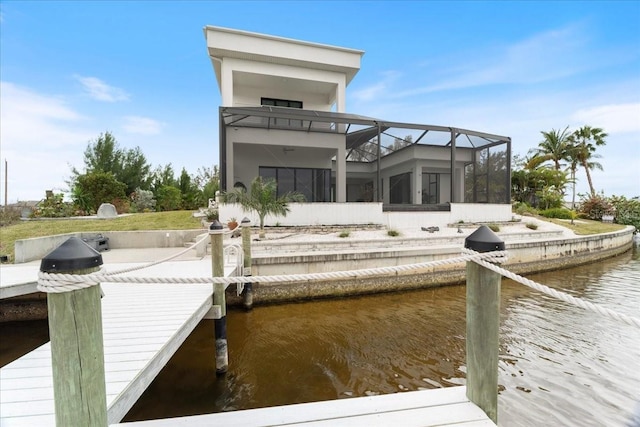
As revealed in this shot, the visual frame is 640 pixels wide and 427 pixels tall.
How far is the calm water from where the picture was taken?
12.1 feet

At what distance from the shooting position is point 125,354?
289 centimetres

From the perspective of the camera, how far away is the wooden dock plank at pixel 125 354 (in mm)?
2111

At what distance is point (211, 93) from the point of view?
21.5 metres

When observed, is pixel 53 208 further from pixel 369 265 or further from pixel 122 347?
pixel 369 265

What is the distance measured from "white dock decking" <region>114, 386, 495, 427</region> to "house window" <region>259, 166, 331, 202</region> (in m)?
14.9

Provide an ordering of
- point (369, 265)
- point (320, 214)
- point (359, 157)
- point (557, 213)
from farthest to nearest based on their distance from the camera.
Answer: point (557, 213) < point (359, 157) < point (320, 214) < point (369, 265)

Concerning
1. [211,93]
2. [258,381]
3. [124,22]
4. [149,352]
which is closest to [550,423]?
[258,381]

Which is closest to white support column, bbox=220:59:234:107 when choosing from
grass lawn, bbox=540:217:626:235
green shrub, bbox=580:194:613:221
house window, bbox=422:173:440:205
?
house window, bbox=422:173:440:205

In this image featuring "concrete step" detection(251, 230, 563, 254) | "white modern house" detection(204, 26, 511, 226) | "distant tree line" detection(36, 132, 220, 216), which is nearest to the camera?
"concrete step" detection(251, 230, 563, 254)

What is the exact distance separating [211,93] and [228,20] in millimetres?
5677

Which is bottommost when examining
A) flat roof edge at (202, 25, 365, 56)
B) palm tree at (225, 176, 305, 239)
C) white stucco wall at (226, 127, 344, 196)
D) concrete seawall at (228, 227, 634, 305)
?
concrete seawall at (228, 227, 634, 305)

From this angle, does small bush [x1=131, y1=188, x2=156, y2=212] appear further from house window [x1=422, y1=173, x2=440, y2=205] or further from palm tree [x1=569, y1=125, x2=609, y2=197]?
palm tree [x1=569, y1=125, x2=609, y2=197]

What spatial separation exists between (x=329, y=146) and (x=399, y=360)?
11503 mm

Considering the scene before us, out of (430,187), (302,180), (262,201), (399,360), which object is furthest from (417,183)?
(399,360)
